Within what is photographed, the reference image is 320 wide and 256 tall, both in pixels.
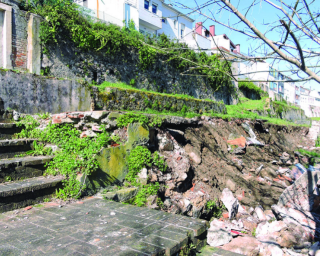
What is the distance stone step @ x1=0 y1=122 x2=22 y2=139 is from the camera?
394 centimetres

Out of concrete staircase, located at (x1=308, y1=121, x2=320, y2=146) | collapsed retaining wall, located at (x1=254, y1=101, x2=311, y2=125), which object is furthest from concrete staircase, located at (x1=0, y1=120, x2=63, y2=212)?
concrete staircase, located at (x1=308, y1=121, x2=320, y2=146)

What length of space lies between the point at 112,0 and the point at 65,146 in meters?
16.6

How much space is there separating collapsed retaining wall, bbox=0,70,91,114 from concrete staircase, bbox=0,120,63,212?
1248mm

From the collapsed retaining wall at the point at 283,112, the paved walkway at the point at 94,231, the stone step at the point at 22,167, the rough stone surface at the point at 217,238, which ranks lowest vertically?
the rough stone surface at the point at 217,238

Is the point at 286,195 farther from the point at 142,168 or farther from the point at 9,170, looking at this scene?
the point at 9,170

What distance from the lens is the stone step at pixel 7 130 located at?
3936 millimetres

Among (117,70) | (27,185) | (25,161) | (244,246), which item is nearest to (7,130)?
(25,161)

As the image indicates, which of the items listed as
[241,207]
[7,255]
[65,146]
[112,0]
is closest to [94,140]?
[65,146]

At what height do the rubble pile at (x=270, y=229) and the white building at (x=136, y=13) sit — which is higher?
the white building at (x=136, y=13)

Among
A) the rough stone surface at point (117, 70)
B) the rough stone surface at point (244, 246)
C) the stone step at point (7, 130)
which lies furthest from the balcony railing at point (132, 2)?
the rough stone surface at point (244, 246)

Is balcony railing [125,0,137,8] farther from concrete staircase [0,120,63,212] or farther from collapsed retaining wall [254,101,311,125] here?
concrete staircase [0,120,63,212]

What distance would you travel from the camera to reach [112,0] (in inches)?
686

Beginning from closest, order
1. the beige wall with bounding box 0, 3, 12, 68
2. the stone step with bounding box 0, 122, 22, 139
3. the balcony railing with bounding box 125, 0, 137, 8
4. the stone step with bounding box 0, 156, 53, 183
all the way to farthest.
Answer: the stone step with bounding box 0, 156, 53, 183 → the stone step with bounding box 0, 122, 22, 139 → the beige wall with bounding box 0, 3, 12, 68 → the balcony railing with bounding box 125, 0, 137, 8

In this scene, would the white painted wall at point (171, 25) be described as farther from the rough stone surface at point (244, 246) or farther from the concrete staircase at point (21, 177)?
the rough stone surface at point (244, 246)
